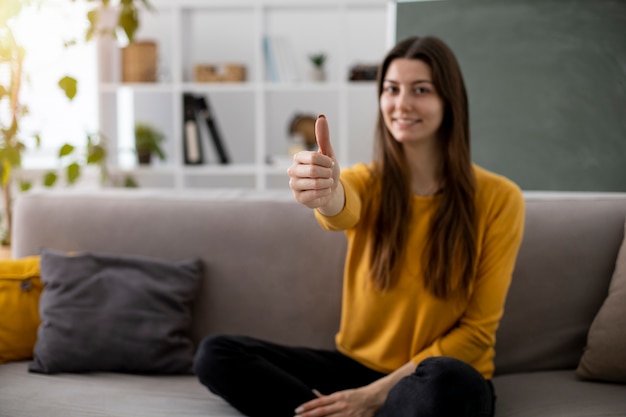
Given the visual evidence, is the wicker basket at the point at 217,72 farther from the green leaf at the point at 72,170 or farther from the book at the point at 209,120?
the green leaf at the point at 72,170

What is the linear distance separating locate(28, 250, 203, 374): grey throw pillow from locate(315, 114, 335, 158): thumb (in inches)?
29.4

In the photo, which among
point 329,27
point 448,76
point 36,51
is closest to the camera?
point 448,76

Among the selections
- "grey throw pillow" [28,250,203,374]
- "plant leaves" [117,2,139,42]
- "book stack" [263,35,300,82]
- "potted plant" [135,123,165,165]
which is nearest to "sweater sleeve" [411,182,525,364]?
"grey throw pillow" [28,250,203,374]

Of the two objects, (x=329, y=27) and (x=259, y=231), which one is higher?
(x=329, y=27)

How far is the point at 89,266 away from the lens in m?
1.95

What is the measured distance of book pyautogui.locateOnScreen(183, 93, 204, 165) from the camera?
13.4 feet

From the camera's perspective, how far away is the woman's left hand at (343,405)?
1.55 metres

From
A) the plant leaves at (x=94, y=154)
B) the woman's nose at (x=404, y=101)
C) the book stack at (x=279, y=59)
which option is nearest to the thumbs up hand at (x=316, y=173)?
the woman's nose at (x=404, y=101)

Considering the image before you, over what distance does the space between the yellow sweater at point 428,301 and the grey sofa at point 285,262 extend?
7.0 inches

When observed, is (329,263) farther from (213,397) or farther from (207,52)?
(207,52)

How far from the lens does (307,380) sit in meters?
1.73

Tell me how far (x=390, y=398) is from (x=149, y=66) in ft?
10.3

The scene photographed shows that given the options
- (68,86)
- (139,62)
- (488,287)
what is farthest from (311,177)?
(139,62)

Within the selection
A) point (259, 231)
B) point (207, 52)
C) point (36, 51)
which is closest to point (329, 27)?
point (207, 52)
